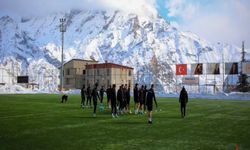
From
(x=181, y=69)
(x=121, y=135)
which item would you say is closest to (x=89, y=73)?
(x=181, y=69)

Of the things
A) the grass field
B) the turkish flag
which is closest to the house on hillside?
the turkish flag

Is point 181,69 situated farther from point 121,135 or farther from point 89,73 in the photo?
point 121,135

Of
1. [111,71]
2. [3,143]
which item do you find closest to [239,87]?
[111,71]

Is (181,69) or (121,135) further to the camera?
(181,69)

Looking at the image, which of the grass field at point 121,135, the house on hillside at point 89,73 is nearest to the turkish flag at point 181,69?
the house on hillside at point 89,73

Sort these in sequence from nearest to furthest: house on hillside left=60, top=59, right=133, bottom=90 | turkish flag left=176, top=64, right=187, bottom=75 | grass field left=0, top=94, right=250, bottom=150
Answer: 1. grass field left=0, top=94, right=250, bottom=150
2. turkish flag left=176, top=64, right=187, bottom=75
3. house on hillside left=60, top=59, right=133, bottom=90

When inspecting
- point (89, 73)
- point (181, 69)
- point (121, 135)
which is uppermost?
point (89, 73)

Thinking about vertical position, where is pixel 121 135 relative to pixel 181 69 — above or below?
below

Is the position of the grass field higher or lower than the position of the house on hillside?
lower

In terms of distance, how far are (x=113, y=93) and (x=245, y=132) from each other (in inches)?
371

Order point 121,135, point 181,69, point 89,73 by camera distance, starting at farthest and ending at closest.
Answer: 1. point 89,73
2. point 181,69
3. point 121,135

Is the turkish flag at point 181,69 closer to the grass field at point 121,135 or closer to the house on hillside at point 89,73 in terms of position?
the house on hillside at point 89,73

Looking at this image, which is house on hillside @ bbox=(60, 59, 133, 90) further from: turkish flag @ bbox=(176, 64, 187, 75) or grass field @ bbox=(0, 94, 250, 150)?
grass field @ bbox=(0, 94, 250, 150)

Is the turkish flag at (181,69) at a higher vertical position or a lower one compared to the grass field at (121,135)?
higher
